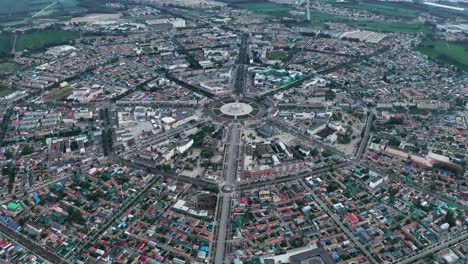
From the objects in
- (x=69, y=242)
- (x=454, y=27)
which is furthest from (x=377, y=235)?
(x=454, y=27)

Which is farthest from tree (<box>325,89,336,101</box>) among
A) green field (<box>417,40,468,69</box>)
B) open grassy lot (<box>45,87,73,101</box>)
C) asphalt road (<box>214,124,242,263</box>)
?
open grassy lot (<box>45,87,73,101</box>)

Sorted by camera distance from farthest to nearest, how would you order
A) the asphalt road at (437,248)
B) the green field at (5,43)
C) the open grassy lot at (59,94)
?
the green field at (5,43) → the open grassy lot at (59,94) → the asphalt road at (437,248)

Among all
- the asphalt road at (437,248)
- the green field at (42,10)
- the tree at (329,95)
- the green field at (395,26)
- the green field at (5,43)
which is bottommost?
the asphalt road at (437,248)

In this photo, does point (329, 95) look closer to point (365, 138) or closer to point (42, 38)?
point (365, 138)

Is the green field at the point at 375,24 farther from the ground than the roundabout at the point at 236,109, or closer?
farther from the ground

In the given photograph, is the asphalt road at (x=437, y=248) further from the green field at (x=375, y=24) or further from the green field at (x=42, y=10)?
the green field at (x=42, y=10)

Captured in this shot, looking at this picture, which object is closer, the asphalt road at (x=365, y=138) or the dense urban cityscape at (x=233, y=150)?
the dense urban cityscape at (x=233, y=150)

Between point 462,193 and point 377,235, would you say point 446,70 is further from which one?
point 377,235

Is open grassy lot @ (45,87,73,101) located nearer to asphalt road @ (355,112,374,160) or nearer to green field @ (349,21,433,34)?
asphalt road @ (355,112,374,160)

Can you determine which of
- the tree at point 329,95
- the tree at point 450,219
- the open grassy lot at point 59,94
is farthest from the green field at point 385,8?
the open grassy lot at point 59,94

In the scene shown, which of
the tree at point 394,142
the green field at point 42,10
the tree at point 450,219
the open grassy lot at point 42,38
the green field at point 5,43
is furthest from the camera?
the green field at point 42,10
